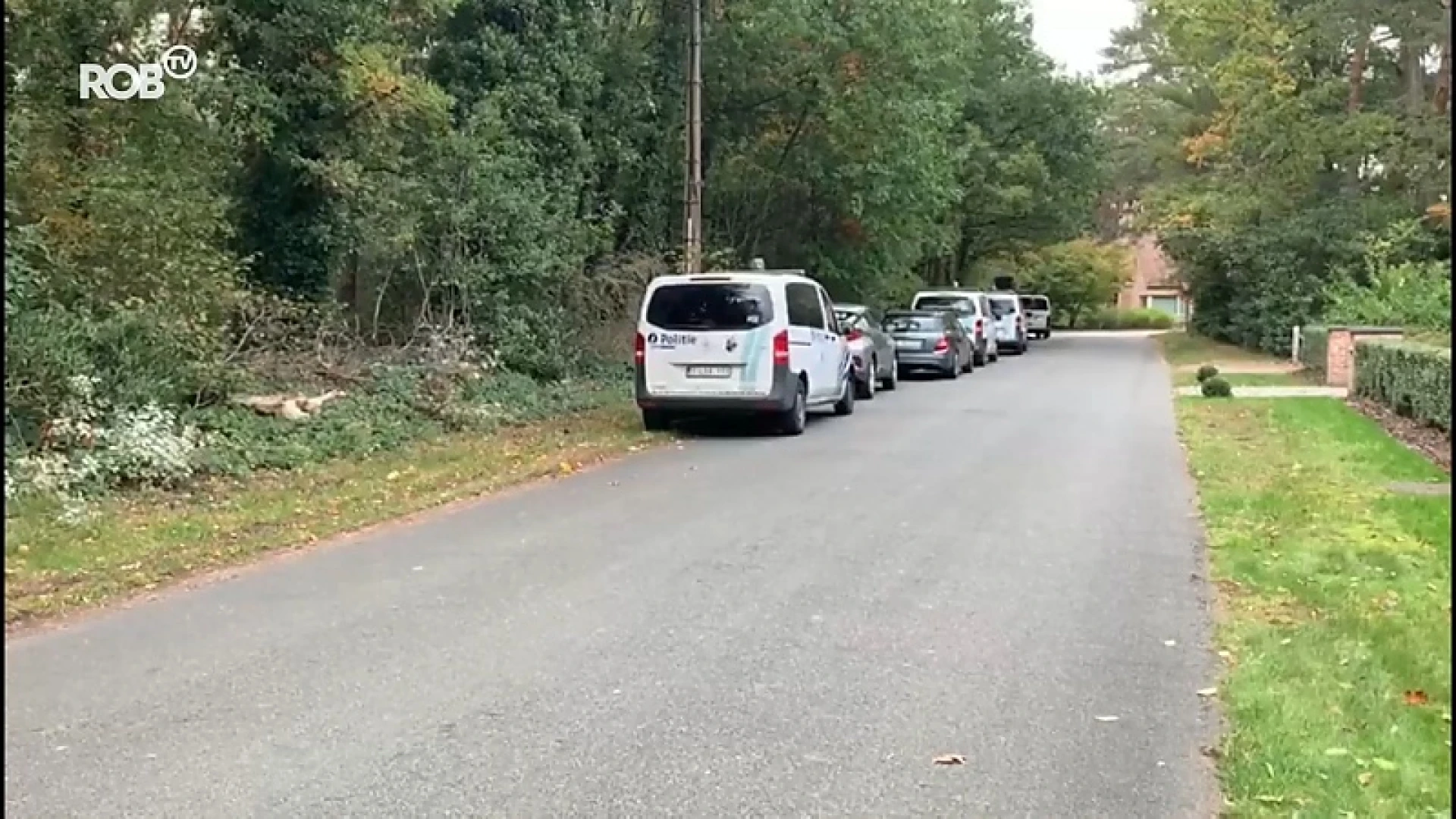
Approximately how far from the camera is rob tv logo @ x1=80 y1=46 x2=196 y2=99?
566 inches

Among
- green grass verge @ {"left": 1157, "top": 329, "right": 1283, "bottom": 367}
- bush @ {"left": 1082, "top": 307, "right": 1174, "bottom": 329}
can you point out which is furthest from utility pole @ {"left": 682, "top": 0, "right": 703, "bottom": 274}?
bush @ {"left": 1082, "top": 307, "right": 1174, "bottom": 329}

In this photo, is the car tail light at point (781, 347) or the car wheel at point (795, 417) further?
the car wheel at point (795, 417)

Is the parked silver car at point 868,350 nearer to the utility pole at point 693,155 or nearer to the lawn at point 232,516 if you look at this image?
the utility pole at point 693,155

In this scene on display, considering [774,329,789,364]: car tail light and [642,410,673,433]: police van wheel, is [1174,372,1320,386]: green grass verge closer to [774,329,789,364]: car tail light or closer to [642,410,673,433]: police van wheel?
[774,329,789,364]: car tail light

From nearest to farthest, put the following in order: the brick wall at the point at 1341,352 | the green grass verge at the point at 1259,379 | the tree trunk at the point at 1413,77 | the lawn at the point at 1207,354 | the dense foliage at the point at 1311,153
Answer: the brick wall at the point at 1341,352 → the green grass verge at the point at 1259,379 → the dense foliage at the point at 1311,153 → the tree trunk at the point at 1413,77 → the lawn at the point at 1207,354

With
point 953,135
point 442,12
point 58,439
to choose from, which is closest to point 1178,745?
point 58,439

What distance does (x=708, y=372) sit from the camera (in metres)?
16.8

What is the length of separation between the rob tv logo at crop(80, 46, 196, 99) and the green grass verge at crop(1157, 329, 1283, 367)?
80.9ft

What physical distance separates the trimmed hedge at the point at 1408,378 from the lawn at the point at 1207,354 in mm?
11235

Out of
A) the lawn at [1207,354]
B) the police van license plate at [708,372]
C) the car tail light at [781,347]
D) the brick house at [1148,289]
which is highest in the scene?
the brick house at [1148,289]

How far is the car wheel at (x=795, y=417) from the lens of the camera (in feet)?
56.1

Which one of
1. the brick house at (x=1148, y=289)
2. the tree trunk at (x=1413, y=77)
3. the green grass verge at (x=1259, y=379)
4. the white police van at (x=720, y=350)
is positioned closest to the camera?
the white police van at (x=720, y=350)

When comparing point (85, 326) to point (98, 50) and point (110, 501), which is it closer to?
point (110, 501)

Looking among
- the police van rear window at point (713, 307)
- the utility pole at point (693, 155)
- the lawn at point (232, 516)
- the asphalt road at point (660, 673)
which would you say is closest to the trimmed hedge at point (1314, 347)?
the utility pole at point (693, 155)
